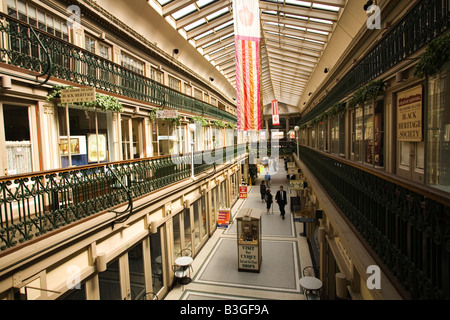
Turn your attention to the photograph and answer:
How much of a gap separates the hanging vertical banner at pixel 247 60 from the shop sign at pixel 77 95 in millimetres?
9788

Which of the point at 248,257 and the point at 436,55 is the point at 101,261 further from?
the point at 436,55

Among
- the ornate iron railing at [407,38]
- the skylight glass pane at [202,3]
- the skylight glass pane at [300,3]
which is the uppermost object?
the skylight glass pane at [202,3]

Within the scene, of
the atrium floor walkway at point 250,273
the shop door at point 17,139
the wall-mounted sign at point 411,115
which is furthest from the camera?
the atrium floor walkway at point 250,273

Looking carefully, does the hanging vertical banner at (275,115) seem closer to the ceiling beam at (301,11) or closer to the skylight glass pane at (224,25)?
the skylight glass pane at (224,25)

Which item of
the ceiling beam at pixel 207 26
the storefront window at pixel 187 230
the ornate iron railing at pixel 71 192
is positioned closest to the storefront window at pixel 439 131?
the ornate iron railing at pixel 71 192

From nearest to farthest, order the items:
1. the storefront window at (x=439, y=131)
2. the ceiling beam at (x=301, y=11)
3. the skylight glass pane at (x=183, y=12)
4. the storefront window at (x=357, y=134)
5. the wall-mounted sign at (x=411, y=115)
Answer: the storefront window at (x=439, y=131), the wall-mounted sign at (x=411, y=115), the storefront window at (x=357, y=134), the ceiling beam at (x=301, y=11), the skylight glass pane at (x=183, y=12)

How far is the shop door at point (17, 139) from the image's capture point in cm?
579

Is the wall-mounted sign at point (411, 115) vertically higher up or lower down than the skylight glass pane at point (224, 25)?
lower down

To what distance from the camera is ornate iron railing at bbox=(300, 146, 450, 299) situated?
2469 millimetres

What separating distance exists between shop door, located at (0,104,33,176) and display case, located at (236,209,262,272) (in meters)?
7.91

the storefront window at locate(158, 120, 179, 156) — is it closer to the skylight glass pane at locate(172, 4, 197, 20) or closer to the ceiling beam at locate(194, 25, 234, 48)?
the skylight glass pane at locate(172, 4, 197, 20)

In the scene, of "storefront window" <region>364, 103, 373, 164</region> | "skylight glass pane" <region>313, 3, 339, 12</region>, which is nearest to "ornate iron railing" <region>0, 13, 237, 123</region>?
"storefront window" <region>364, 103, 373, 164</region>

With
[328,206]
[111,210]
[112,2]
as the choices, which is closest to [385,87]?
[328,206]

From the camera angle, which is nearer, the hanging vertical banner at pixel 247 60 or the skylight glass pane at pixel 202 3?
the hanging vertical banner at pixel 247 60
